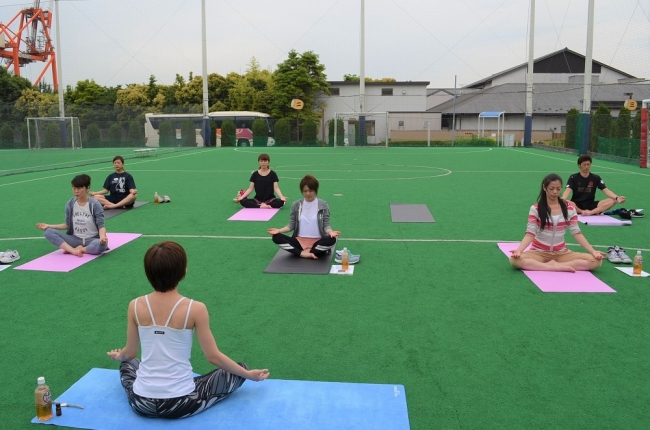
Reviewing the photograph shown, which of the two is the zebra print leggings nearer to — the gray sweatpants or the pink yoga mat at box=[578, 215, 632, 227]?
the gray sweatpants

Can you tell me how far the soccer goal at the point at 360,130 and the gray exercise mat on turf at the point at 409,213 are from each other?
2571 centimetres

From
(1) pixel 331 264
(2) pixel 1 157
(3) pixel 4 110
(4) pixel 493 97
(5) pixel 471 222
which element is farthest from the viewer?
(4) pixel 493 97

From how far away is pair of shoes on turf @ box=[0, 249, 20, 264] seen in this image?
7711mm

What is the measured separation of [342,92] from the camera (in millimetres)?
53156

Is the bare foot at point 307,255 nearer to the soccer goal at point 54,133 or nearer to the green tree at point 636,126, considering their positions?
the green tree at point 636,126

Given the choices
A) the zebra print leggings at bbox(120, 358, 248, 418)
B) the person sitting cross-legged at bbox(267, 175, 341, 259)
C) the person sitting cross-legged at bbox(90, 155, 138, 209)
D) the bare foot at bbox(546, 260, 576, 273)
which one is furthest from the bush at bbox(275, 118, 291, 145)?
the zebra print leggings at bbox(120, 358, 248, 418)

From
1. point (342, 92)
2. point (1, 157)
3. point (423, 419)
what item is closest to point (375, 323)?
point (423, 419)

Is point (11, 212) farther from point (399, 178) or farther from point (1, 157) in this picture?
point (1, 157)

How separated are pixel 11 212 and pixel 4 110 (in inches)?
1036

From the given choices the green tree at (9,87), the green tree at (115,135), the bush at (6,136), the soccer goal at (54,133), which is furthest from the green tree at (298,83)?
the green tree at (9,87)

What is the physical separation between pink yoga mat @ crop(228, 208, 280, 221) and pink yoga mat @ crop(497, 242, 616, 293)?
5265mm

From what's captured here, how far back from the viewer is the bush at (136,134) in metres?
40.4

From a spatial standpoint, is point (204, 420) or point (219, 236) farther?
point (219, 236)

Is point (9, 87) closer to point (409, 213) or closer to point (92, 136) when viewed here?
point (92, 136)
